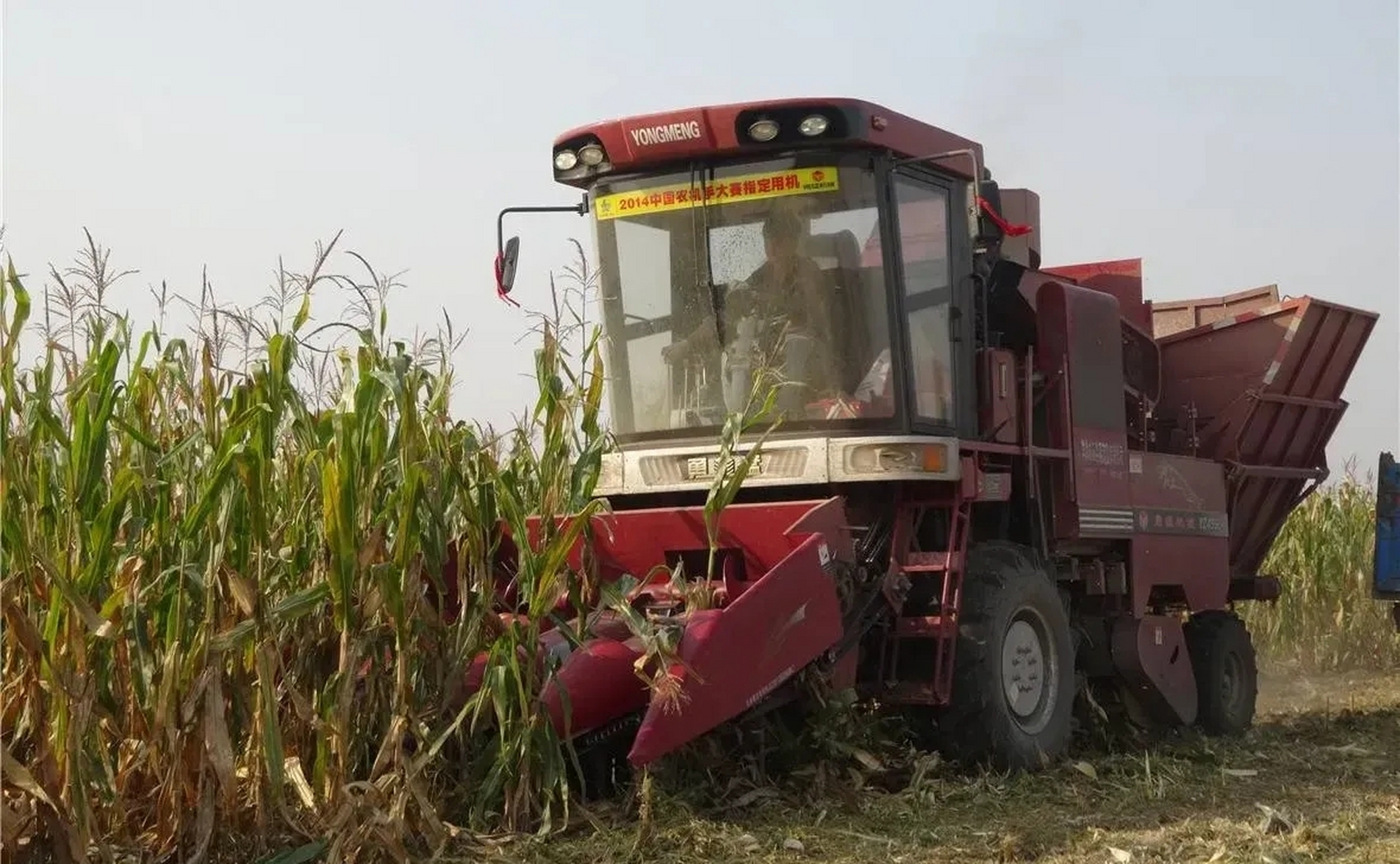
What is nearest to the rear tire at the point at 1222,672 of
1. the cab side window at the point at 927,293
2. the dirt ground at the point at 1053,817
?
the dirt ground at the point at 1053,817

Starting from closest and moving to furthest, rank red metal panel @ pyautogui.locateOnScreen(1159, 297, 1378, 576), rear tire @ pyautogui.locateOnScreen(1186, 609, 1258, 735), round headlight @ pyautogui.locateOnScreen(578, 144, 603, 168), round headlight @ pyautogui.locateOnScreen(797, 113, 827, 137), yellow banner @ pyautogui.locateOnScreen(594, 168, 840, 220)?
round headlight @ pyautogui.locateOnScreen(797, 113, 827, 137) < yellow banner @ pyautogui.locateOnScreen(594, 168, 840, 220) < round headlight @ pyautogui.locateOnScreen(578, 144, 603, 168) < rear tire @ pyautogui.locateOnScreen(1186, 609, 1258, 735) < red metal panel @ pyautogui.locateOnScreen(1159, 297, 1378, 576)

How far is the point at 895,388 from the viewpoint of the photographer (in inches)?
260

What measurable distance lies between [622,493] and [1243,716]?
13.1 ft

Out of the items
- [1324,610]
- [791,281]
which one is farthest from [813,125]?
[1324,610]

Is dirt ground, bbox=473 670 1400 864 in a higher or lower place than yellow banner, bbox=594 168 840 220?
lower

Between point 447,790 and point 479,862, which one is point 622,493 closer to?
point 447,790

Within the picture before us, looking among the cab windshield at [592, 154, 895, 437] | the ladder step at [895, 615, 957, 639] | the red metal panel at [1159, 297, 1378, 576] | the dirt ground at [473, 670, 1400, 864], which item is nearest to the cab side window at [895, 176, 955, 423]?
the cab windshield at [592, 154, 895, 437]

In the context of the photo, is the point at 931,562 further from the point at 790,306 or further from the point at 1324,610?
the point at 1324,610

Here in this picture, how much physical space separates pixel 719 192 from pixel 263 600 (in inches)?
116

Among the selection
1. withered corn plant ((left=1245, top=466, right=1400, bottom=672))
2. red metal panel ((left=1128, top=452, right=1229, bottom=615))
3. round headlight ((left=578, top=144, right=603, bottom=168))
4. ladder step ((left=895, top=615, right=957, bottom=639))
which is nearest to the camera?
ladder step ((left=895, top=615, right=957, bottom=639))

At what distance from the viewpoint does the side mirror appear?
6633mm

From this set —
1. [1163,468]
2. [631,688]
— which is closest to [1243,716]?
[1163,468]

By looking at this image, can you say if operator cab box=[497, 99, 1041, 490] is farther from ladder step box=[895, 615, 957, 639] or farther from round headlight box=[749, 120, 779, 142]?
ladder step box=[895, 615, 957, 639]

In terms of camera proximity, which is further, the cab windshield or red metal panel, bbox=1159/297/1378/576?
red metal panel, bbox=1159/297/1378/576
